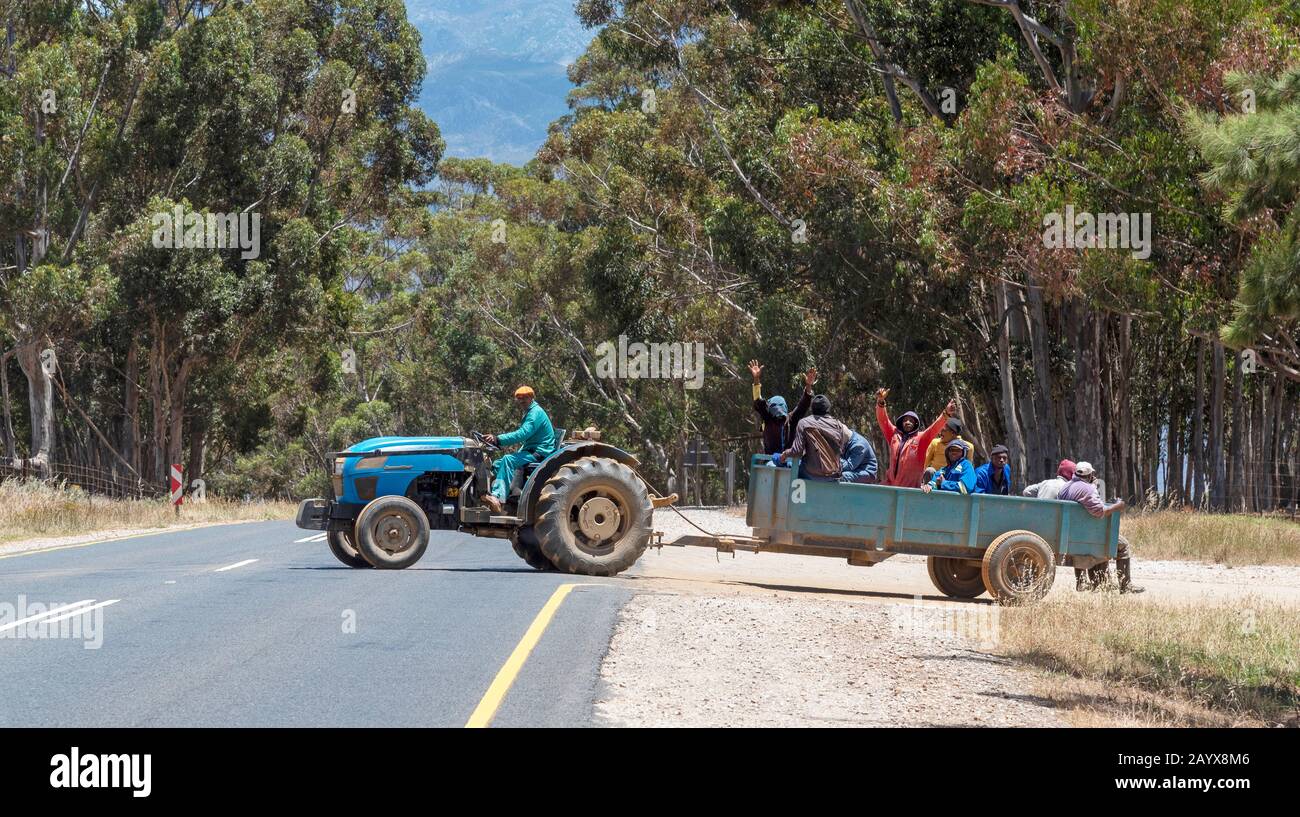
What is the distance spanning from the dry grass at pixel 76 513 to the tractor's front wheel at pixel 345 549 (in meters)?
8.87

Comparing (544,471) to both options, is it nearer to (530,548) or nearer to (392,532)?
(530,548)

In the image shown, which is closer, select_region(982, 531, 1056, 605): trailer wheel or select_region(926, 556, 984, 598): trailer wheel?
select_region(982, 531, 1056, 605): trailer wheel

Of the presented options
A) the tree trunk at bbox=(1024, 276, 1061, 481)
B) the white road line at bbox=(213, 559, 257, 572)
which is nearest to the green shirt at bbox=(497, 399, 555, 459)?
the white road line at bbox=(213, 559, 257, 572)

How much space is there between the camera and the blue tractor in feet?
51.6

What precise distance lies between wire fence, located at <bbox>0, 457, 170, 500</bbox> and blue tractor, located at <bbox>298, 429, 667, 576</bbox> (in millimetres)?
21850

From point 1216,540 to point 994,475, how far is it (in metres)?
7.81

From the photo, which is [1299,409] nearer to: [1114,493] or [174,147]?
[1114,493]

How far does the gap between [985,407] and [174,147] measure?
22558mm

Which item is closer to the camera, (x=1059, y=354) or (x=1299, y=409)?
(x=1059, y=354)

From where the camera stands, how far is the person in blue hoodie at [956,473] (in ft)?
51.2

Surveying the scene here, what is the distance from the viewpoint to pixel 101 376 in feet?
154

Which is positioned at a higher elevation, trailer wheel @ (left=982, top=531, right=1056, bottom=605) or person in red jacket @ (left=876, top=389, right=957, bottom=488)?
person in red jacket @ (left=876, top=389, right=957, bottom=488)

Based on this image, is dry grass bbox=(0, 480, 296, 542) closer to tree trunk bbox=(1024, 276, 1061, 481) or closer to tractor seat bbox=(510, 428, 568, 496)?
tractor seat bbox=(510, 428, 568, 496)

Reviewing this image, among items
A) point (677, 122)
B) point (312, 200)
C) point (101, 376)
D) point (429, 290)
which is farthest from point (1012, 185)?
point (429, 290)
